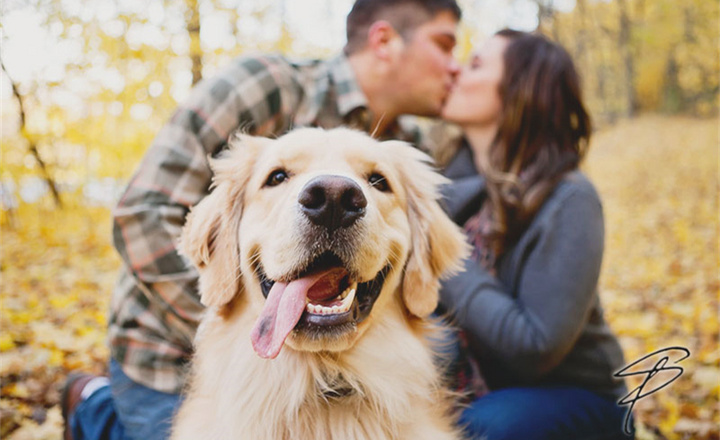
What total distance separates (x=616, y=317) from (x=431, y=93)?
3.67m

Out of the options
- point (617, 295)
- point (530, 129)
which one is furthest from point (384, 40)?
point (617, 295)

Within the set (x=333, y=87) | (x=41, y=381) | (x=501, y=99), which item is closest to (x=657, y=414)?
(x=501, y=99)

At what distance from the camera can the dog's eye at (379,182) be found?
2.13m

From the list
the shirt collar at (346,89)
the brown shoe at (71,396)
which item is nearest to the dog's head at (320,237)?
the shirt collar at (346,89)

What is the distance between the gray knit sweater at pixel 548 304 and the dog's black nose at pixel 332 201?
1173mm

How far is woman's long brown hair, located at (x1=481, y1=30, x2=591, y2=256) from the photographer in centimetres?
279

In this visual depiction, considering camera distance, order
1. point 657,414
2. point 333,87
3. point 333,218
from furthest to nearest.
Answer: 1. point 657,414
2. point 333,87
3. point 333,218

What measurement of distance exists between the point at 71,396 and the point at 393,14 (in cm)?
323

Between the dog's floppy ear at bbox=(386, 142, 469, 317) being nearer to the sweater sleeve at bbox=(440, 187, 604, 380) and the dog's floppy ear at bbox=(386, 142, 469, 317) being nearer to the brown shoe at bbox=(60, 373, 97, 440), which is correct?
the sweater sleeve at bbox=(440, 187, 604, 380)

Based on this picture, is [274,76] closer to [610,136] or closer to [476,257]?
[476,257]

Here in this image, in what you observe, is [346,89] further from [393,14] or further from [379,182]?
[379,182]

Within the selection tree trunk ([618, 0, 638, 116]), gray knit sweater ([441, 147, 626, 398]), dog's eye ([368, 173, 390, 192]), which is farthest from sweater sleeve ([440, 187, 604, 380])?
tree trunk ([618, 0, 638, 116])

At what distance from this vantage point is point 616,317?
18.2 feet

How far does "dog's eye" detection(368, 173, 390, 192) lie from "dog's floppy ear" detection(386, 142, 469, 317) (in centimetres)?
18
